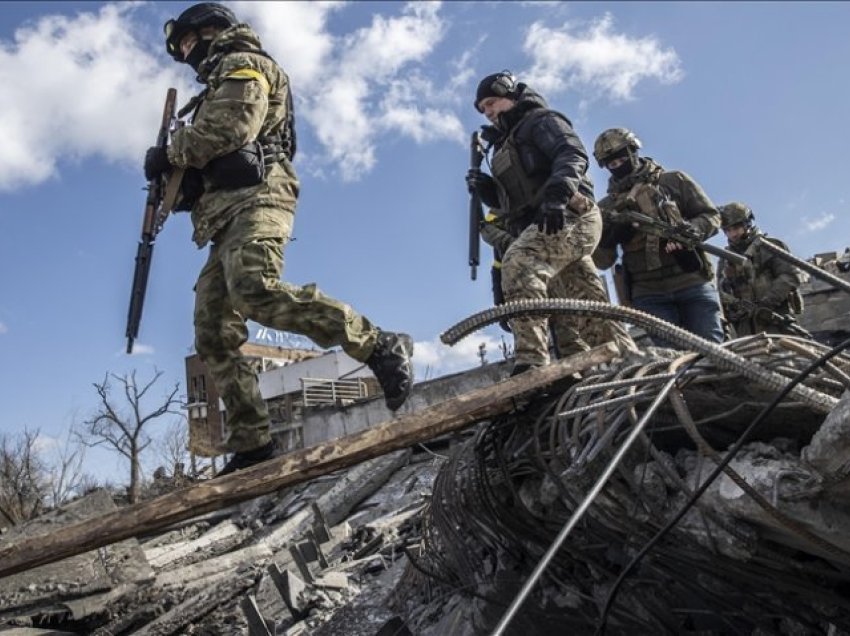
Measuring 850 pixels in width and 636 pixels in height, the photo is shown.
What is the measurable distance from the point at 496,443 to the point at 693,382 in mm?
772

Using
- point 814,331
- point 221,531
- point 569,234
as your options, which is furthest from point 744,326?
point 221,531

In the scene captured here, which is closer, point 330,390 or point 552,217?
point 552,217

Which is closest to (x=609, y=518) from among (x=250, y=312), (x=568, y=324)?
(x=250, y=312)

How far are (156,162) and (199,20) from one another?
2.18 ft

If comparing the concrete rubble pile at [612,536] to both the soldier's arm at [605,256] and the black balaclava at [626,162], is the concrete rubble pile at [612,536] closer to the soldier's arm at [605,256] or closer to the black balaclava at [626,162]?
the soldier's arm at [605,256]

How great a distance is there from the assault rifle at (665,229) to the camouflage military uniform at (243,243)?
7.88ft

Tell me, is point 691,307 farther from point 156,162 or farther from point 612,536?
point 156,162

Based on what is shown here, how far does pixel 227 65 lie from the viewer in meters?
2.81

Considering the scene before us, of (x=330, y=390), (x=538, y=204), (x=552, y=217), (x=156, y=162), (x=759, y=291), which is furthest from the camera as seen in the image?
(x=330, y=390)

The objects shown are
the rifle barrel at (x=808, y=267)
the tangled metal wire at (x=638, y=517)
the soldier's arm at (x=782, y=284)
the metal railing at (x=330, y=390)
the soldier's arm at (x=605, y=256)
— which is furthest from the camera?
the metal railing at (x=330, y=390)

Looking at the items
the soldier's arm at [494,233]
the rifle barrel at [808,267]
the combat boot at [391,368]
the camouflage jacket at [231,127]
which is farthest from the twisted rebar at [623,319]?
the soldier's arm at [494,233]

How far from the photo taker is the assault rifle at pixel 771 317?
6.02 metres

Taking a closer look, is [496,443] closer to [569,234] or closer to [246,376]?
[246,376]

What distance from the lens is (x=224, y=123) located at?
8.97 feet
